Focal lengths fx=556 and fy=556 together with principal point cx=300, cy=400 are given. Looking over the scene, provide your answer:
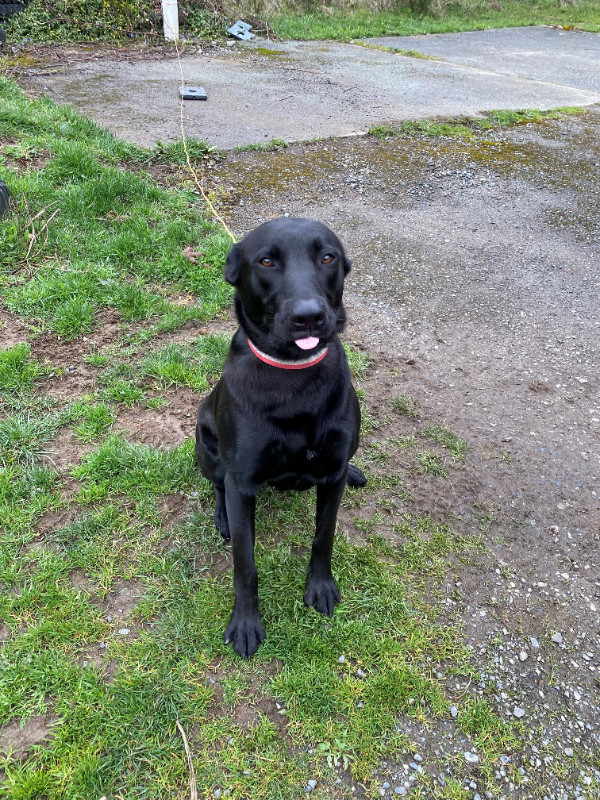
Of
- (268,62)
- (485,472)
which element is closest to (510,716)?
(485,472)

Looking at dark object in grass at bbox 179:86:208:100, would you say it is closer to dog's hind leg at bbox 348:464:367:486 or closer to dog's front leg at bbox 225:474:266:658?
dog's hind leg at bbox 348:464:367:486

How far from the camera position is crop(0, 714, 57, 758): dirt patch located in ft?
5.76

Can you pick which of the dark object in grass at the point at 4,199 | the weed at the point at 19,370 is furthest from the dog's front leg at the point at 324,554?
the dark object in grass at the point at 4,199

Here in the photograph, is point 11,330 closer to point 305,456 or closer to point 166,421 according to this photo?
point 166,421

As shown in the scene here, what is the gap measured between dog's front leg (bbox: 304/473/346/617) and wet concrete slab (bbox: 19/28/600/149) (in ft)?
16.4

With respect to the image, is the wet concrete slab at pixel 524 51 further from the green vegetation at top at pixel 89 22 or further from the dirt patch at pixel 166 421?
the dirt patch at pixel 166 421

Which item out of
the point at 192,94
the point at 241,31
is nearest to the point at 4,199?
the point at 192,94

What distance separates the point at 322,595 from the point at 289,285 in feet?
4.06

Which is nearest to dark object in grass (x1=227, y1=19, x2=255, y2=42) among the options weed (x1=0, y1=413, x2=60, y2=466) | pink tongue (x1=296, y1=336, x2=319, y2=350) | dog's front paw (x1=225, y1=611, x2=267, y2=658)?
weed (x1=0, y1=413, x2=60, y2=466)

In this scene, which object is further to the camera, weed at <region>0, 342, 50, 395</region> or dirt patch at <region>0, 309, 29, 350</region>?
dirt patch at <region>0, 309, 29, 350</region>

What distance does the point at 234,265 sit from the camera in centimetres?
215

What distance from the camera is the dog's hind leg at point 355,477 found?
274cm

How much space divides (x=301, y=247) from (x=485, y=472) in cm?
160

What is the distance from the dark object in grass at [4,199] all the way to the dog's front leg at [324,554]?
3409 millimetres
